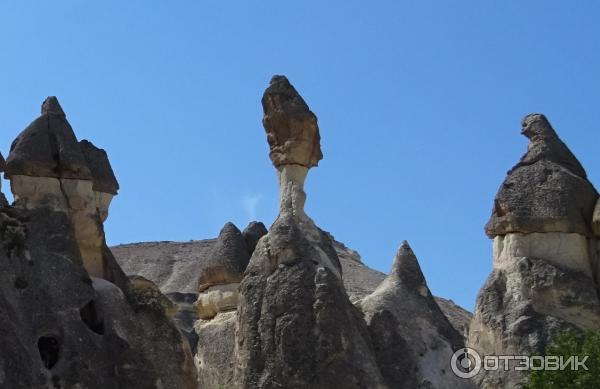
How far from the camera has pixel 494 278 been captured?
65.7 ft

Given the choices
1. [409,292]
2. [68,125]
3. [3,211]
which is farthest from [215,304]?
[3,211]

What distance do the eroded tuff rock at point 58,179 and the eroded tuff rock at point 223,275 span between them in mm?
7230

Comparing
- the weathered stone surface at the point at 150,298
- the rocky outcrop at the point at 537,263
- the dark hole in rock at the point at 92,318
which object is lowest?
the dark hole in rock at the point at 92,318

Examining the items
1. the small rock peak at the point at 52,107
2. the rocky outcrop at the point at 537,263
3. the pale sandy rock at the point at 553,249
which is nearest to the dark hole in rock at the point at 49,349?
the small rock peak at the point at 52,107

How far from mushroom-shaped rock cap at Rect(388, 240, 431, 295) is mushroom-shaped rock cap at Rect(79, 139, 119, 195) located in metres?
4.92

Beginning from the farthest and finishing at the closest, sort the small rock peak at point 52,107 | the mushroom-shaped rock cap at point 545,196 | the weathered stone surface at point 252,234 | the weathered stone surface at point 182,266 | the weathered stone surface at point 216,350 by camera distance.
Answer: the weathered stone surface at point 182,266 → the weathered stone surface at point 252,234 → the weathered stone surface at point 216,350 → the mushroom-shaped rock cap at point 545,196 → the small rock peak at point 52,107

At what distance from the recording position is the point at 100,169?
2105 cm

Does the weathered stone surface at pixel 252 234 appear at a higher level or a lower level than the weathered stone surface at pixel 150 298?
higher

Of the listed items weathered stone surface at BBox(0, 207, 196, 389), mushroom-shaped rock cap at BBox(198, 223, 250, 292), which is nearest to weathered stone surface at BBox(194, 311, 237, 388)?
mushroom-shaped rock cap at BBox(198, 223, 250, 292)

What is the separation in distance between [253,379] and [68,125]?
4.88 metres

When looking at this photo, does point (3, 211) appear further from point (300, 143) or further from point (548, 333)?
point (548, 333)

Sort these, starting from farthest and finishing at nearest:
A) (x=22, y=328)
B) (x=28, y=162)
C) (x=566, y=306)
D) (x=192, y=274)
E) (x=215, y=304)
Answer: (x=192, y=274) → (x=215, y=304) → (x=566, y=306) → (x=28, y=162) → (x=22, y=328)

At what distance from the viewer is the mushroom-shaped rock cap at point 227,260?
25.9m

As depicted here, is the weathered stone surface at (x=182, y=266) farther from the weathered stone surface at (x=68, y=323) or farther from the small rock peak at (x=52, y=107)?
the weathered stone surface at (x=68, y=323)
